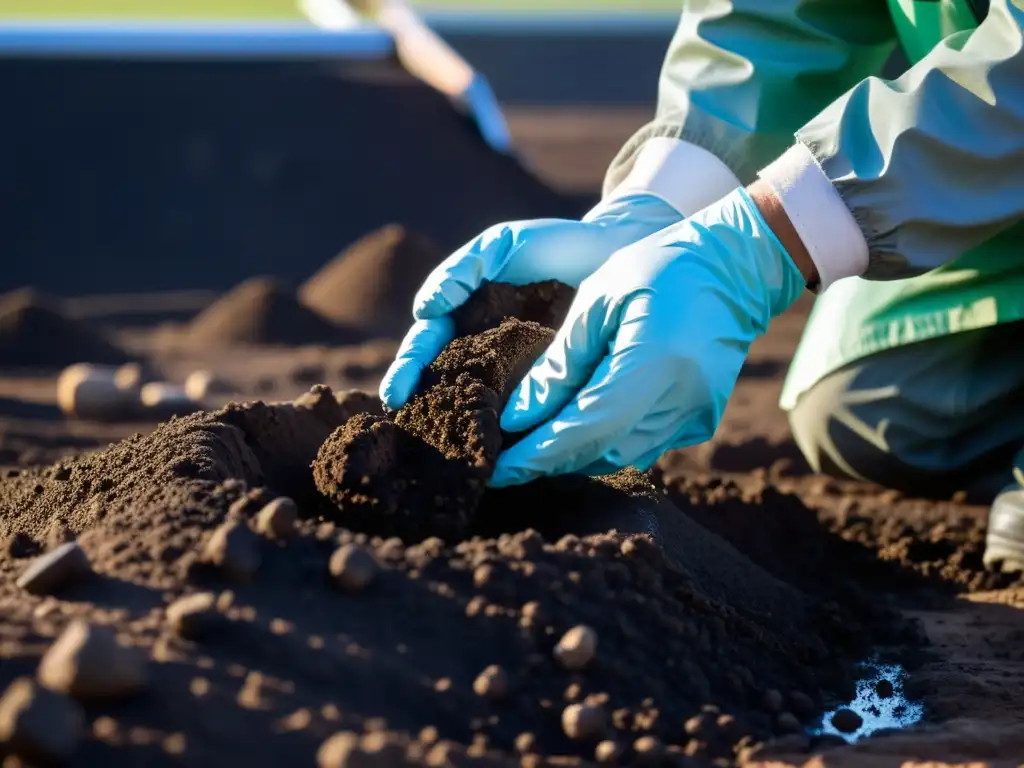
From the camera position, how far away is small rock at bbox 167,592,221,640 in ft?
4.96

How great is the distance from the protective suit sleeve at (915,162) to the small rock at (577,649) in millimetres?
949

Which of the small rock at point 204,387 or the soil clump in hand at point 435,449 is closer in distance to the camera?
the soil clump in hand at point 435,449

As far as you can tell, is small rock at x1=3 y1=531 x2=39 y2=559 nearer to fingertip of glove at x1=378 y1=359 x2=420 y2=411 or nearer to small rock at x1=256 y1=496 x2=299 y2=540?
small rock at x1=256 y1=496 x2=299 y2=540

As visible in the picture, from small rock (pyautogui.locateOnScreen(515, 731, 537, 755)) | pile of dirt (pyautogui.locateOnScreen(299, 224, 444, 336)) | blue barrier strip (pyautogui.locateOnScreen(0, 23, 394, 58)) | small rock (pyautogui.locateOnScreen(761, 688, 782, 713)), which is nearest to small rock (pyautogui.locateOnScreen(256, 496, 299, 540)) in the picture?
small rock (pyautogui.locateOnScreen(515, 731, 537, 755))

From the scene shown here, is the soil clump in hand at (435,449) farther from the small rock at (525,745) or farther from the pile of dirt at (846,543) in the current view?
the pile of dirt at (846,543)

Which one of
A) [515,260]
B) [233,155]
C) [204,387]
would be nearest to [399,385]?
[515,260]

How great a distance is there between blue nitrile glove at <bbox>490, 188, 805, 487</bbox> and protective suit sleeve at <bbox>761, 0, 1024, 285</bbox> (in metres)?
0.10

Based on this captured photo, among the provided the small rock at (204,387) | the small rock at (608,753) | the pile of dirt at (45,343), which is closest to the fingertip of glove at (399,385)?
the small rock at (608,753)

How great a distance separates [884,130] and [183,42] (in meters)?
6.62

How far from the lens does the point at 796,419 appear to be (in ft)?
11.0

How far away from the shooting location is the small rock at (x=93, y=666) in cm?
136

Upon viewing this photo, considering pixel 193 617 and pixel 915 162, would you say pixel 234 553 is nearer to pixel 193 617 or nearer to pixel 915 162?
pixel 193 617

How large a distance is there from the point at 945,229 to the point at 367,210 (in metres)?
5.54

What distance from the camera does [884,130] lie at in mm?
2234
